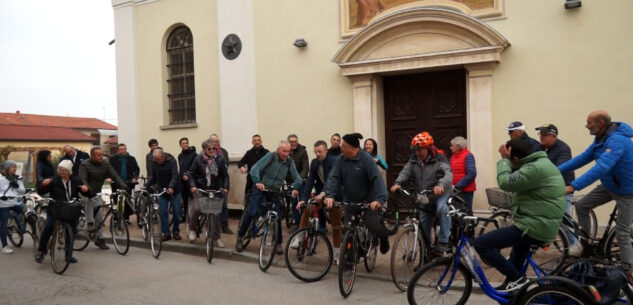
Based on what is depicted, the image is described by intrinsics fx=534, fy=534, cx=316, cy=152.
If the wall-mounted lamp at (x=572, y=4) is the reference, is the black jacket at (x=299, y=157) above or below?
below

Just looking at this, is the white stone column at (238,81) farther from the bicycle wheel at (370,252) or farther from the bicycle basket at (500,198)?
the bicycle basket at (500,198)

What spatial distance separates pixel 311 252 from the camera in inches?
266

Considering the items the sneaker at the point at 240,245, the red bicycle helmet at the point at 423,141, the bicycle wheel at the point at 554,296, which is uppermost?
the red bicycle helmet at the point at 423,141

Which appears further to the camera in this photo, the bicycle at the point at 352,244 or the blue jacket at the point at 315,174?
the blue jacket at the point at 315,174

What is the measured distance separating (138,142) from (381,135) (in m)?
7.05

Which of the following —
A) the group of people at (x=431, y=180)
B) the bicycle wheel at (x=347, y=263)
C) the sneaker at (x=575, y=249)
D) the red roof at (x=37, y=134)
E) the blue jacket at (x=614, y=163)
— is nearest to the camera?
the group of people at (x=431, y=180)

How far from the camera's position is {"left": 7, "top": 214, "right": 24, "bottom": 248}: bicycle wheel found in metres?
9.88

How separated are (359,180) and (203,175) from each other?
3664 mm

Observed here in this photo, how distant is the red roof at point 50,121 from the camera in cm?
6588

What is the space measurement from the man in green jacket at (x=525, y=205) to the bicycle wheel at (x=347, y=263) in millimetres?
1692

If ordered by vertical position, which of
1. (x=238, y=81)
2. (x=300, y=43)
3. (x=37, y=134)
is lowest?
(x=37, y=134)

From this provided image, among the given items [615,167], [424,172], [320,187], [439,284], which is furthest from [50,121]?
[615,167]

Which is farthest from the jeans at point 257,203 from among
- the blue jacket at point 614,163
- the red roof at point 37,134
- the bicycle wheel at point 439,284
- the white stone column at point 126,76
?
the red roof at point 37,134

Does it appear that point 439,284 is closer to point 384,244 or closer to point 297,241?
point 384,244
